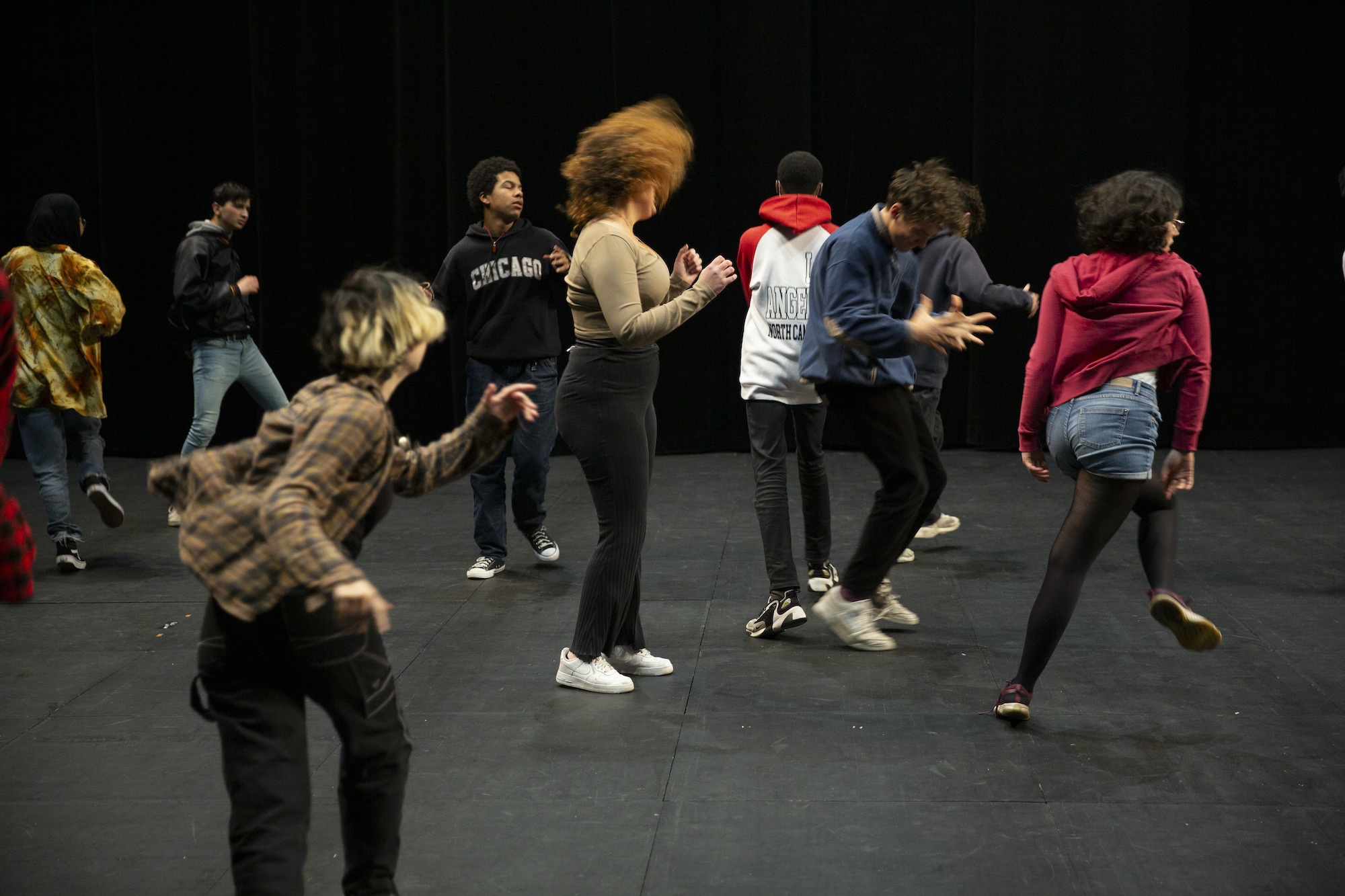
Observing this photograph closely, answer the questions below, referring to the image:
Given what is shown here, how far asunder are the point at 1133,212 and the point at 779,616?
164 centimetres

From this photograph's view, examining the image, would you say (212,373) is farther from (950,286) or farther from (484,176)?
(950,286)

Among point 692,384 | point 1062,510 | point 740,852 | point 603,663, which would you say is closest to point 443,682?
point 603,663

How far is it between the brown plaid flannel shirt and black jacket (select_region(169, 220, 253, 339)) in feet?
12.5

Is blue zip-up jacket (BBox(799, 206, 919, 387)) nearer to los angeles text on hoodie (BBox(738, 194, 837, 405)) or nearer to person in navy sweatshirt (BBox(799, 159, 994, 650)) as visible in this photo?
person in navy sweatshirt (BBox(799, 159, 994, 650))

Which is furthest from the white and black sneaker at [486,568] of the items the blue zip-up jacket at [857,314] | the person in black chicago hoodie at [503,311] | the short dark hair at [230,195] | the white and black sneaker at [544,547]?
the short dark hair at [230,195]

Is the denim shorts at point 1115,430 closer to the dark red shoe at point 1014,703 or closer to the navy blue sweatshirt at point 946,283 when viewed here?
the dark red shoe at point 1014,703

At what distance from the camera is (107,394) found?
7.77 metres

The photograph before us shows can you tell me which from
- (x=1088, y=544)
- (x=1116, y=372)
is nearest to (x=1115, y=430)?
(x=1116, y=372)

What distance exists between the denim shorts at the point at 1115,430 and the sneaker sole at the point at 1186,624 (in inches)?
12.9

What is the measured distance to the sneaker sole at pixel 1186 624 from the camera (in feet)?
9.91

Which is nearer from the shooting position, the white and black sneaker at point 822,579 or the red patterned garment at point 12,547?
the red patterned garment at point 12,547

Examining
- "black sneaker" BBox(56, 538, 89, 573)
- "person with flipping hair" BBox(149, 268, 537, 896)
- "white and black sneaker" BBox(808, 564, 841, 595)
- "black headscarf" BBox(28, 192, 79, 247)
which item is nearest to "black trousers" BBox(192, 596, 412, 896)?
"person with flipping hair" BBox(149, 268, 537, 896)

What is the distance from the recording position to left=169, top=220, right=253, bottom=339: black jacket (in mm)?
5418

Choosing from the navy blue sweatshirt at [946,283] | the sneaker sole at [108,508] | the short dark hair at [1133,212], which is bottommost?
the sneaker sole at [108,508]
